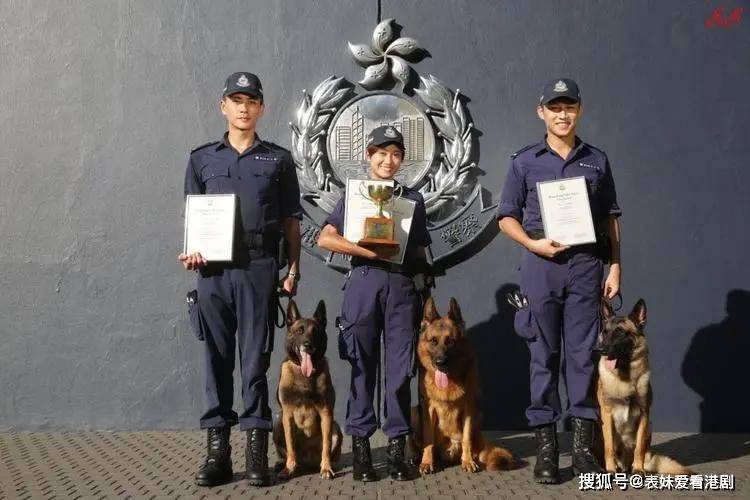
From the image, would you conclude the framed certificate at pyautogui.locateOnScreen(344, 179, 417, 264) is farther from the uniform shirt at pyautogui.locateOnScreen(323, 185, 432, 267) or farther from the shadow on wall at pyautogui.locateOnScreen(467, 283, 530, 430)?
the shadow on wall at pyautogui.locateOnScreen(467, 283, 530, 430)

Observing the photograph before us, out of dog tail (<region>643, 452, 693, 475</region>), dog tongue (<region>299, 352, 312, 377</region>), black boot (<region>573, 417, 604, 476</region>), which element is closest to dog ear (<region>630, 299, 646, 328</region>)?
black boot (<region>573, 417, 604, 476</region>)

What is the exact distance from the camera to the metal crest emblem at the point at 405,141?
18.1 feet

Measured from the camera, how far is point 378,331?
427 cm

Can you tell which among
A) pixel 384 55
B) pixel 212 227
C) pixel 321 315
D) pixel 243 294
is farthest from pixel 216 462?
pixel 384 55

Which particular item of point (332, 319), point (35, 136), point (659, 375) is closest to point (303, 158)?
point (332, 319)

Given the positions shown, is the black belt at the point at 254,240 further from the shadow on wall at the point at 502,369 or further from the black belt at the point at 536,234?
the shadow on wall at the point at 502,369

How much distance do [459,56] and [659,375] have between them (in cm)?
284

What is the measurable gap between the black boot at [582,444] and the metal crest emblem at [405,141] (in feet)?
5.89

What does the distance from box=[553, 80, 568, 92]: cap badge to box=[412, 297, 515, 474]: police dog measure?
4.52 ft

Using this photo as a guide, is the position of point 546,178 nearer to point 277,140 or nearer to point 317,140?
point 317,140

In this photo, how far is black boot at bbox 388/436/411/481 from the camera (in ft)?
13.5

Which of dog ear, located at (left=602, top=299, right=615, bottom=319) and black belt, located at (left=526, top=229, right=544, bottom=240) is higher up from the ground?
black belt, located at (left=526, top=229, right=544, bottom=240)

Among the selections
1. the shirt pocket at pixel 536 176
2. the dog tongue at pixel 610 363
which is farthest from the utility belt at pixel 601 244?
Answer: the dog tongue at pixel 610 363

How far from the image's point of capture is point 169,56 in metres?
5.64
